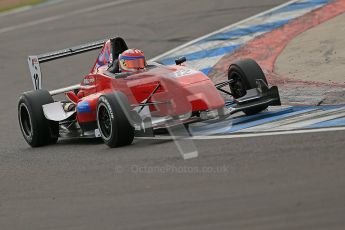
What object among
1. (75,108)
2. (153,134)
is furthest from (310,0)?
(153,134)

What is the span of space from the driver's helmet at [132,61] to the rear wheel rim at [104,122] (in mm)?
872

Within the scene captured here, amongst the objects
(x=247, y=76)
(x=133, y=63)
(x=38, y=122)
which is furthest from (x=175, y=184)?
(x=38, y=122)

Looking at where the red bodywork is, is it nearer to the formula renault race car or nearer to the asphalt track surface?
the formula renault race car

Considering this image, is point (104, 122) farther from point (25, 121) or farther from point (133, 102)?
point (25, 121)

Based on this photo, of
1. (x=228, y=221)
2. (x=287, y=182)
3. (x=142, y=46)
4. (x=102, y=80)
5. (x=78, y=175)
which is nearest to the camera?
(x=228, y=221)

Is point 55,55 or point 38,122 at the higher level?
point 55,55

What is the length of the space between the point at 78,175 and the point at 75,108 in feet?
9.69

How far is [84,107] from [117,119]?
1.21 meters

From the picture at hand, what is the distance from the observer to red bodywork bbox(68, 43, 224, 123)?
10.6 meters

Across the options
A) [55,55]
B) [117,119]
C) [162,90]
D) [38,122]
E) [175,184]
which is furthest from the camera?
[55,55]

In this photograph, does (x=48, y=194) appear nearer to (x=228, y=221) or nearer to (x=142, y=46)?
(x=228, y=221)

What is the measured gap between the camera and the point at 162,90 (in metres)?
10.9

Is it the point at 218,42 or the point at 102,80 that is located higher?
the point at 102,80

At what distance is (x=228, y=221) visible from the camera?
6660 mm
